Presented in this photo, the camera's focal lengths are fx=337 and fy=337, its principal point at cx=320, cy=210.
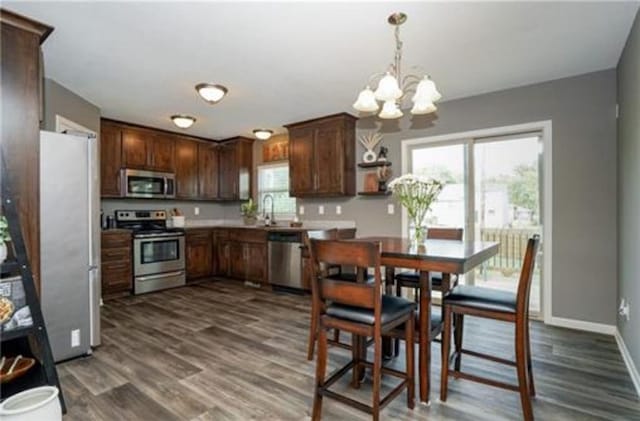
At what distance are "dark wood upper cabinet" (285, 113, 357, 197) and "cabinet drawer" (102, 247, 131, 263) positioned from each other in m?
2.49

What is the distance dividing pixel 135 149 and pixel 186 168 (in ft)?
2.88

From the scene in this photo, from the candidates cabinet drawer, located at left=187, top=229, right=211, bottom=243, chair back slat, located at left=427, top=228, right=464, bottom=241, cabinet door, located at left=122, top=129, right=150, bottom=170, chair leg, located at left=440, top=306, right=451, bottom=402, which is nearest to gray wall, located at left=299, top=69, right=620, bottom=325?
chair back slat, located at left=427, top=228, right=464, bottom=241

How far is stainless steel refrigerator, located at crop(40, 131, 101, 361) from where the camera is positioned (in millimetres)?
2436

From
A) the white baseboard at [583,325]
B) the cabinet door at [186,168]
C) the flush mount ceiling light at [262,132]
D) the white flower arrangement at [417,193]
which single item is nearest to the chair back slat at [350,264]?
the white flower arrangement at [417,193]

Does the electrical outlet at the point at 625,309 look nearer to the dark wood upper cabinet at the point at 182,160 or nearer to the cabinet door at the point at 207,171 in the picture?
the dark wood upper cabinet at the point at 182,160

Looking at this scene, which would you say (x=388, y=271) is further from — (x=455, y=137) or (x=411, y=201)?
(x=455, y=137)

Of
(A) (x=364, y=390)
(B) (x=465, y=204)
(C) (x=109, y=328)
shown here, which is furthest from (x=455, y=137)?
(C) (x=109, y=328)

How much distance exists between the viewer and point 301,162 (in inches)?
197

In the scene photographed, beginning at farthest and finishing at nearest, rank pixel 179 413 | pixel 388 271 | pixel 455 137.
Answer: pixel 455 137 → pixel 388 271 → pixel 179 413

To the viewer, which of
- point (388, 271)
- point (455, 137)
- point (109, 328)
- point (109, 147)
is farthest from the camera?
point (109, 147)

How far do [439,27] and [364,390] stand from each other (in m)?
2.55

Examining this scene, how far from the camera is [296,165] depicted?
5090 millimetres

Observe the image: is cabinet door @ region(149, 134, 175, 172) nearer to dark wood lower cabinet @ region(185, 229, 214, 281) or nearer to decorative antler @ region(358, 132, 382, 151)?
dark wood lower cabinet @ region(185, 229, 214, 281)

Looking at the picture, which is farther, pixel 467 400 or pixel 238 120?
pixel 238 120
